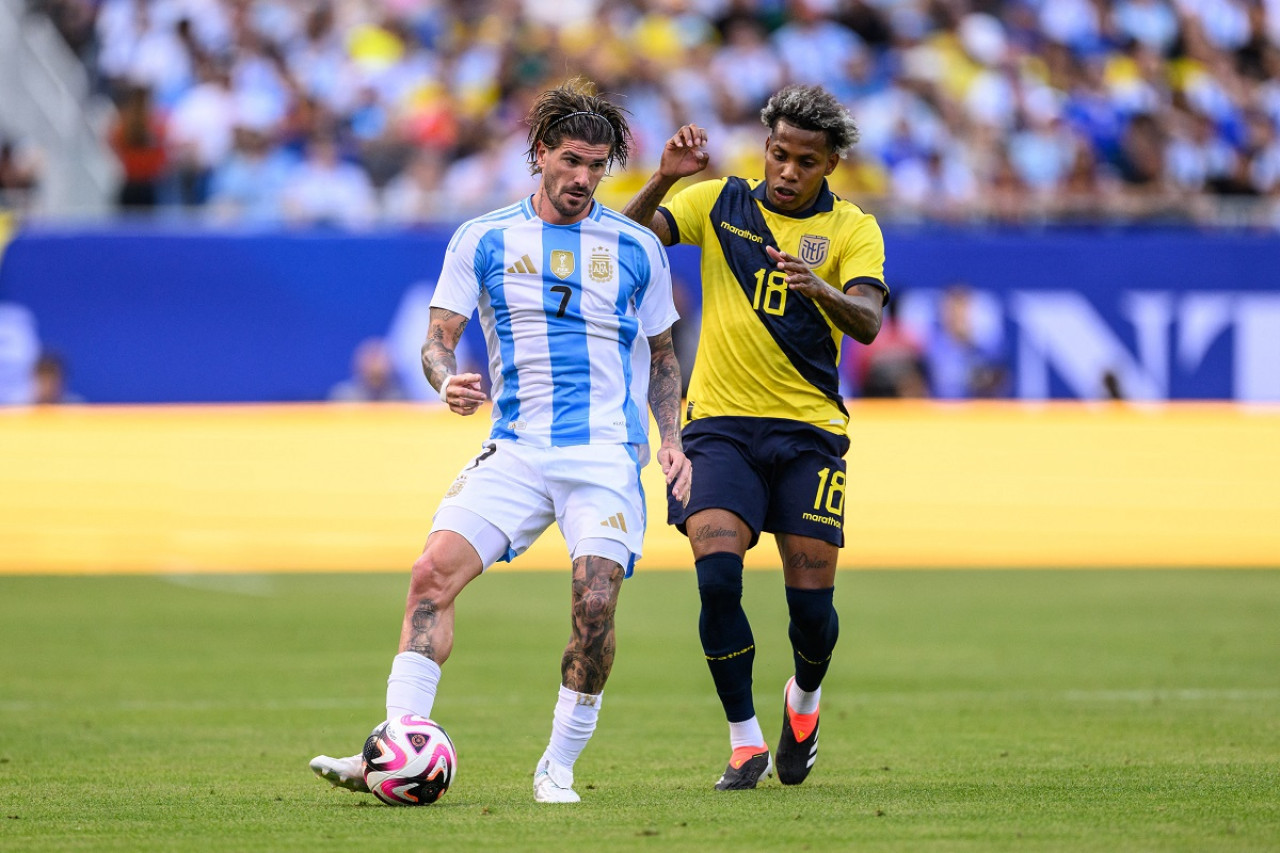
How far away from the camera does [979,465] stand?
53.2ft

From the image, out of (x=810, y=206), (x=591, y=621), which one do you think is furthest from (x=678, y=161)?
(x=591, y=621)

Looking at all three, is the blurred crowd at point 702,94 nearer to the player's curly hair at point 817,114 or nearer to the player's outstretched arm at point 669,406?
the player's curly hair at point 817,114

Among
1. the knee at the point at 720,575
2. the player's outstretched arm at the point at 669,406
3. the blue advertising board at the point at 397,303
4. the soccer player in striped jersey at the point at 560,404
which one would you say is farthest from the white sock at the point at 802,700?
the blue advertising board at the point at 397,303

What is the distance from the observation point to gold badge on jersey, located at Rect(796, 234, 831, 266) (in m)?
7.14

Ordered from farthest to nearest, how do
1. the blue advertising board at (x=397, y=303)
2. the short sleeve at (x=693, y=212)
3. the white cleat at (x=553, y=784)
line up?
1. the blue advertising board at (x=397, y=303)
2. the short sleeve at (x=693, y=212)
3. the white cleat at (x=553, y=784)

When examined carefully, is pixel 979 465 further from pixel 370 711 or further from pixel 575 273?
pixel 575 273

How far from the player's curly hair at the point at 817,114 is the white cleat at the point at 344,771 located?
288cm

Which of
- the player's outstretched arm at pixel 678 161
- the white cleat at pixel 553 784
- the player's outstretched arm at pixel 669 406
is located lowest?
the white cleat at pixel 553 784

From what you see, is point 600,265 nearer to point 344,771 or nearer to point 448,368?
point 448,368

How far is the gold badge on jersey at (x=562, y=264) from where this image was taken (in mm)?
6559

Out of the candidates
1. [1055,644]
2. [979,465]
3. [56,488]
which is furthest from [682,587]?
[56,488]

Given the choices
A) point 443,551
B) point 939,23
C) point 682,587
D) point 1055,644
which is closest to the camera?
point 443,551

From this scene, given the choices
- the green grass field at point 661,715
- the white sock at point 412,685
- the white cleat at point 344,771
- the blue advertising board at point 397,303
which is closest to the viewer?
the green grass field at point 661,715

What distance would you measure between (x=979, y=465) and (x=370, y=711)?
330 inches
